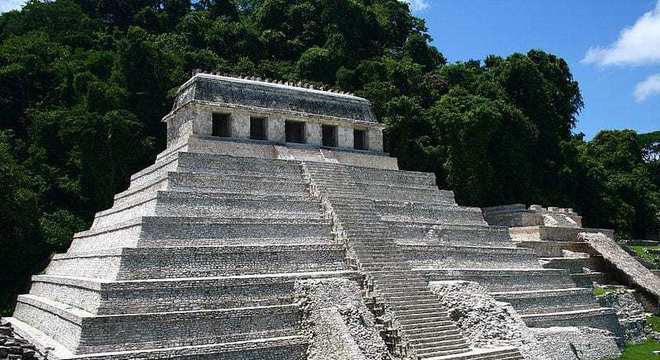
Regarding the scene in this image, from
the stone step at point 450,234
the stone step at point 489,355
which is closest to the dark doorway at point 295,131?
the stone step at point 450,234

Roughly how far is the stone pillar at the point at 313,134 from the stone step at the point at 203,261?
A: 22.2 ft

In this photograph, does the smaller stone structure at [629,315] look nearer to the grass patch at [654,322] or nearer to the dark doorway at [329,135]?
the grass patch at [654,322]

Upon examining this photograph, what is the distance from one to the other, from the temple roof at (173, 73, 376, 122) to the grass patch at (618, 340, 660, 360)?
39.8ft

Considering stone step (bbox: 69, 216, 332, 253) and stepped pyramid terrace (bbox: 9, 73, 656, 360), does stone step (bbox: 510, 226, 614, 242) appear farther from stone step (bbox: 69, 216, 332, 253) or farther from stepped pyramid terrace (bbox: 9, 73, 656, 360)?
stone step (bbox: 69, 216, 332, 253)

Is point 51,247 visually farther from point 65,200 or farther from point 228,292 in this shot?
point 228,292

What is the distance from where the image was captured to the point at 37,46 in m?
38.5

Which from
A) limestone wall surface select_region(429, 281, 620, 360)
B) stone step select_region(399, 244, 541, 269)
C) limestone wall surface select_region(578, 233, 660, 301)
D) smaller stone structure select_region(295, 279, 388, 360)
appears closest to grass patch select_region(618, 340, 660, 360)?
limestone wall surface select_region(429, 281, 620, 360)

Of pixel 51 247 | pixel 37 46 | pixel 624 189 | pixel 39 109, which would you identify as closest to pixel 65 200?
pixel 51 247

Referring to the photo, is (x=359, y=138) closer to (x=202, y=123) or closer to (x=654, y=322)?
(x=202, y=123)

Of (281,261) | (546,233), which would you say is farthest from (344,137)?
(546,233)

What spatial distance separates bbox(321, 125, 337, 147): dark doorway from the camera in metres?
23.7

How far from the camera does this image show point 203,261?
1475 cm

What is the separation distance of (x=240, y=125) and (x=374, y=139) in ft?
19.0

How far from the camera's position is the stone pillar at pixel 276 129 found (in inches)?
868
